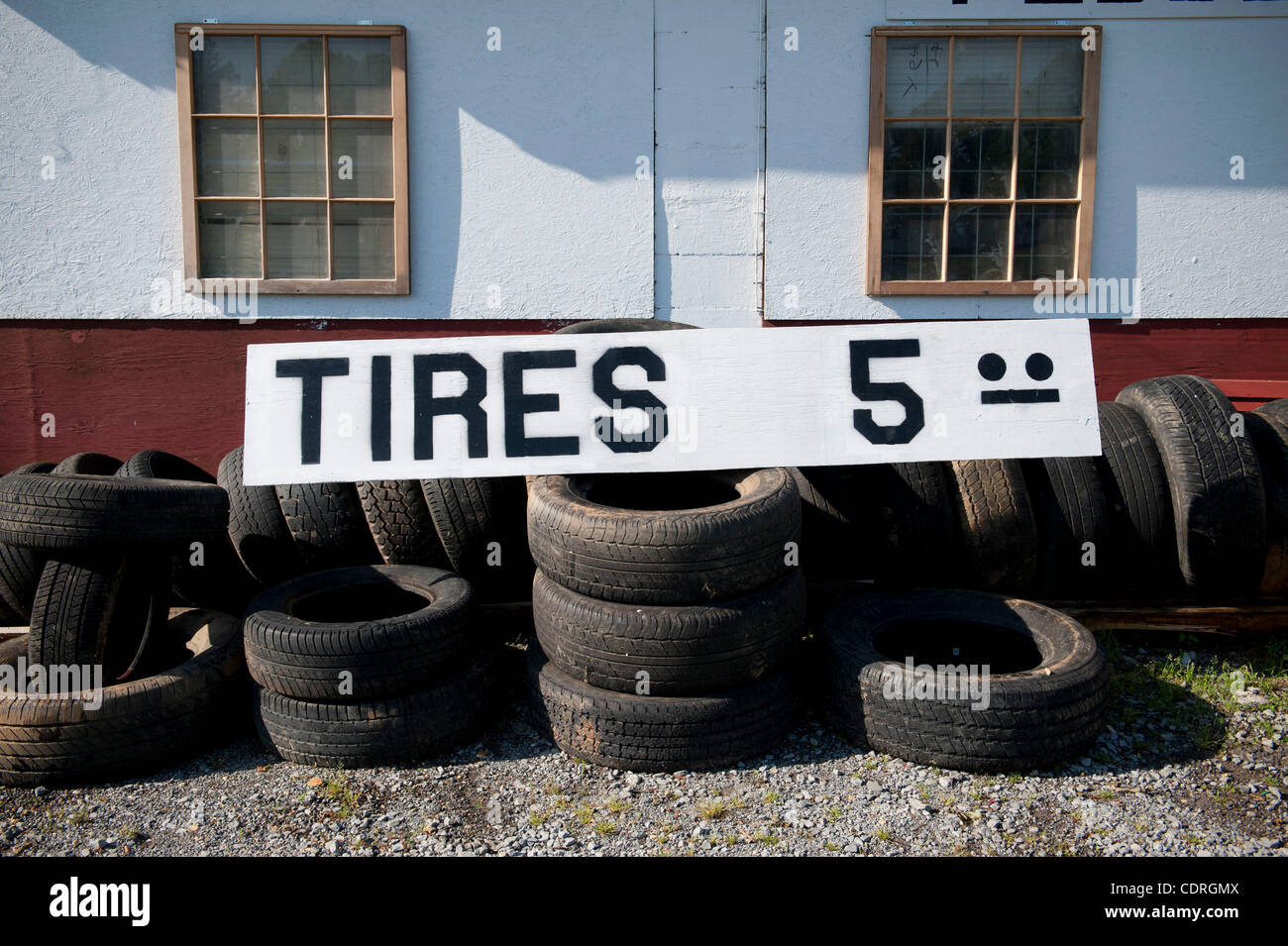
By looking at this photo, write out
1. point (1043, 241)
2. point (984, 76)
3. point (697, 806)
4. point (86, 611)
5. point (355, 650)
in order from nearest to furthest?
point (697, 806) → point (355, 650) → point (86, 611) → point (984, 76) → point (1043, 241)

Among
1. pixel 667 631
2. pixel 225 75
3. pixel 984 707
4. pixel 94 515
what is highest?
pixel 225 75

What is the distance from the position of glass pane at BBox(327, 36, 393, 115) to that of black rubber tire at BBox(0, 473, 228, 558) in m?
3.54

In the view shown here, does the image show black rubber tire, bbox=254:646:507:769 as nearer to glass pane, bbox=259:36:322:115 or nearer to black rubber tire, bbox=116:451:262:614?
black rubber tire, bbox=116:451:262:614

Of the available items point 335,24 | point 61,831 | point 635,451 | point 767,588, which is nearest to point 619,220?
point 335,24

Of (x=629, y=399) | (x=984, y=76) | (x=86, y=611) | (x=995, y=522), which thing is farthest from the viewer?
(x=984, y=76)

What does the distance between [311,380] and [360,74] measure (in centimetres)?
Result: 310

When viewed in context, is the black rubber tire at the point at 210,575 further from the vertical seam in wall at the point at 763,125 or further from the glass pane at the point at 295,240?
the vertical seam in wall at the point at 763,125

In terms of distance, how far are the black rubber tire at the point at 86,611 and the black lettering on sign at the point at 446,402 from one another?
1.15 metres

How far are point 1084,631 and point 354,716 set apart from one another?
2.93m

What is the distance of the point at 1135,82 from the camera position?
5863mm

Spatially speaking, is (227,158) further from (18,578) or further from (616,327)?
(616,327)

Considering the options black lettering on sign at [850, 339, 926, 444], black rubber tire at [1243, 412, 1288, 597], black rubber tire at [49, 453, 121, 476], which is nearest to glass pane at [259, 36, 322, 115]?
black rubber tire at [49, 453, 121, 476]

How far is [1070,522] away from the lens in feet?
13.1

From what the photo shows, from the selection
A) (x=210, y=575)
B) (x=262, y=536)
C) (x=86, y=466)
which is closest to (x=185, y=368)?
(x=86, y=466)
